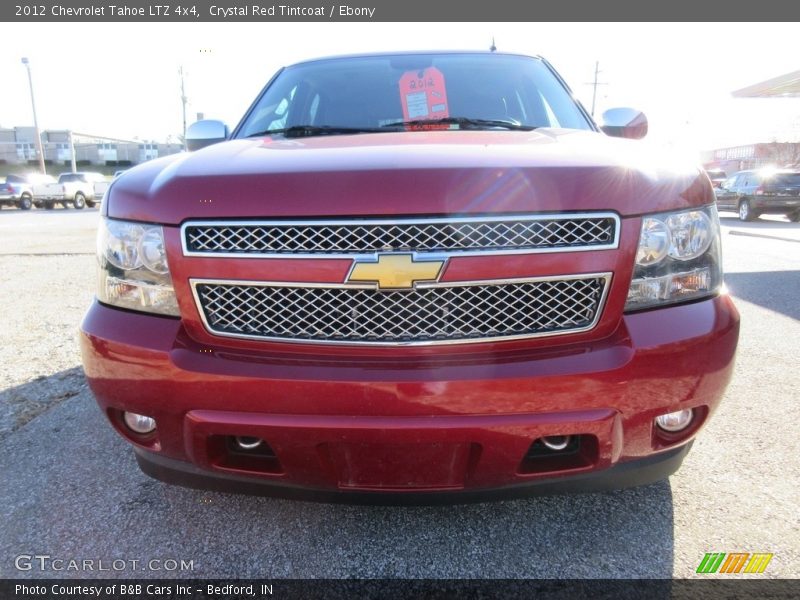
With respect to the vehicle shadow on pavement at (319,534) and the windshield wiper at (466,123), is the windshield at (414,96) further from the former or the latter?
the vehicle shadow on pavement at (319,534)

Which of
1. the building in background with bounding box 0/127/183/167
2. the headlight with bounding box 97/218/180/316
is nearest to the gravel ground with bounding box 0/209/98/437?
the headlight with bounding box 97/218/180/316

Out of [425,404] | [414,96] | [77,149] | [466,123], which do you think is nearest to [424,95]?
[414,96]

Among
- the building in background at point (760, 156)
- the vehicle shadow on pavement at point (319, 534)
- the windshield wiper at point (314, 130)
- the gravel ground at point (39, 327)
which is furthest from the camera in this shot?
the building in background at point (760, 156)

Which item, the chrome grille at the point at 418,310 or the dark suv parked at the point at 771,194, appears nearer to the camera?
the chrome grille at the point at 418,310

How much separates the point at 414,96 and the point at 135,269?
1595 millimetres

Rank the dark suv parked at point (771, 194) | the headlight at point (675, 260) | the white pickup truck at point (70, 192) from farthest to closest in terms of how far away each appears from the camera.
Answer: the white pickup truck at point (70, 192), the dark suv parked at point (771, 194), the headlight at point (675, 260)

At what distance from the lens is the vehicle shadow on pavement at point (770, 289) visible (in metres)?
4.97

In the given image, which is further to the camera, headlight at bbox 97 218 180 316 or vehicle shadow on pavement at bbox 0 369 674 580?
vehicle shadow on pavement at bbox 0 369 674 580

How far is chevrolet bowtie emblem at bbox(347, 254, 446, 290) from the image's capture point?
4.63 feet

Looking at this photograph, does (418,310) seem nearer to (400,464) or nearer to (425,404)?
(425,404)

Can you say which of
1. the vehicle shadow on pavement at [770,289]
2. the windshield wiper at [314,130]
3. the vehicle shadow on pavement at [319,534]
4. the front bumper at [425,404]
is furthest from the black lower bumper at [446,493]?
the vehicle shadow on pavement at [770,289]

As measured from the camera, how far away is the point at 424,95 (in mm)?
2623

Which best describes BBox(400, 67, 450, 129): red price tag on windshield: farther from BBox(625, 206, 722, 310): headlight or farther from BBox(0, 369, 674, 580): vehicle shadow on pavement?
BBox(0, 369, 674, 580): vehicle shadow on pavement

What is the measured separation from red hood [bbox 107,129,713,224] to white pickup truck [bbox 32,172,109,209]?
27544mm
